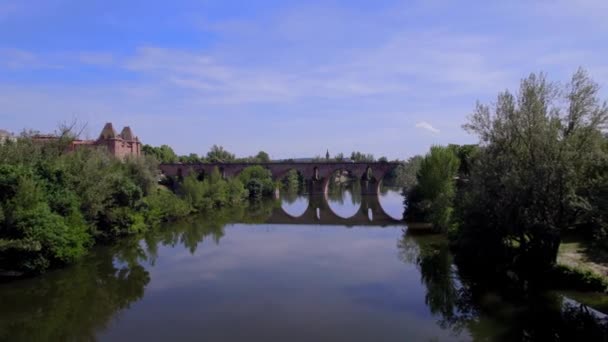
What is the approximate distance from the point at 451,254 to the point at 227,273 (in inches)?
422

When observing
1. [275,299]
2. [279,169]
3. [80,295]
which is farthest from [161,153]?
[275,299]

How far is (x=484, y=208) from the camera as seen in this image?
16.5 metres

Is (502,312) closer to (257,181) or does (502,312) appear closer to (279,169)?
(257,181)

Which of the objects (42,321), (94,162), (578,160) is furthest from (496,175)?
(94,162)

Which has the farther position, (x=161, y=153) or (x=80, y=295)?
(x=161, y=153)

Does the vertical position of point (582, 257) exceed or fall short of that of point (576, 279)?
it exceeds it

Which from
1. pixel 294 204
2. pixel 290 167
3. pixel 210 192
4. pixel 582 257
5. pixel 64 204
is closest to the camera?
pixel 582 257

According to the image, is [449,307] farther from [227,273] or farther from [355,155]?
[355,155]

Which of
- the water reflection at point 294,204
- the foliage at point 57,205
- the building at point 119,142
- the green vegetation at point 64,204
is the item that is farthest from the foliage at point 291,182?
the foliage at point 57,205

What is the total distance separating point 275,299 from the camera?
1614 cm

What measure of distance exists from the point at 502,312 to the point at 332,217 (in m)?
28.0

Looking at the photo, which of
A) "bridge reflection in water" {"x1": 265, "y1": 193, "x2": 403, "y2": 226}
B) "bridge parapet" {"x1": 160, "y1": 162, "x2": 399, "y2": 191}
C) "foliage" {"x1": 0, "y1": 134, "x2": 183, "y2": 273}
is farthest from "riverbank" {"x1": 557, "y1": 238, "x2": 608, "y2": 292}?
"bridge parapet" {"x1": 160, "y1": 162, "x2": 399, "y2": 191}

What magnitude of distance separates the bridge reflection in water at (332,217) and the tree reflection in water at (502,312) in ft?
59.7

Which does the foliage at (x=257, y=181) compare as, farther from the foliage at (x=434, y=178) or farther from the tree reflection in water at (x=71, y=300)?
the tree reflection in water at (x=71, y=300)
